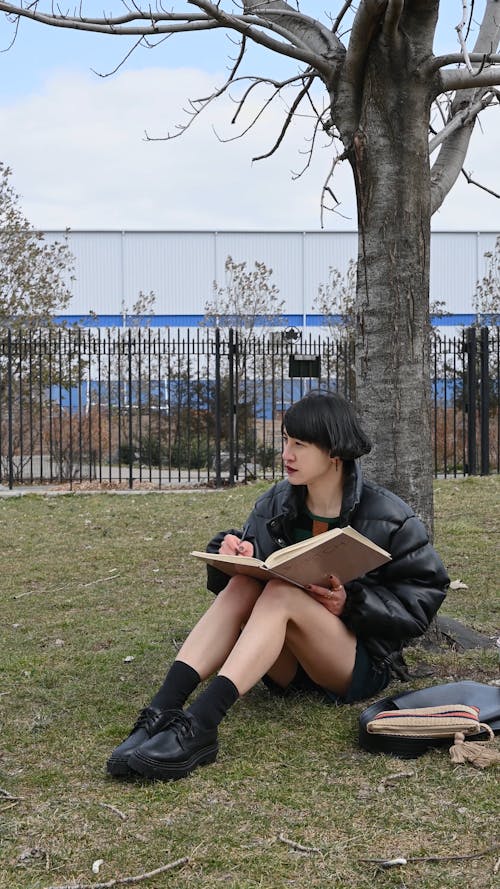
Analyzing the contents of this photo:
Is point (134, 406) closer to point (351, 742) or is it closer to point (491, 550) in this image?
point (491, 550)

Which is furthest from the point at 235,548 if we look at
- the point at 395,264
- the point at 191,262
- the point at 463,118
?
the point at 191,262

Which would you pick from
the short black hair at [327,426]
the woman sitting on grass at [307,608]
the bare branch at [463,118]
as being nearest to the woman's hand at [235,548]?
the woman sitting on grass at [307,608]

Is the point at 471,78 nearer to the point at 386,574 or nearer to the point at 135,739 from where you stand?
the point at 386,574

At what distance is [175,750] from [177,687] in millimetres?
246

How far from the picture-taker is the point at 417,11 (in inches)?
172

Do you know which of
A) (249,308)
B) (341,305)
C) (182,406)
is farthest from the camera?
(341,305)

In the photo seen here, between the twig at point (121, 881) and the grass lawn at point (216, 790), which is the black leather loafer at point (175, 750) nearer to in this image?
the grass lawn at point (216, 790)

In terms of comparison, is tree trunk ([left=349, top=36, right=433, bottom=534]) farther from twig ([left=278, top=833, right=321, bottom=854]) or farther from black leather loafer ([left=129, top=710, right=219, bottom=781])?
twig ([left=278, top=833, right=321, bottom=854])

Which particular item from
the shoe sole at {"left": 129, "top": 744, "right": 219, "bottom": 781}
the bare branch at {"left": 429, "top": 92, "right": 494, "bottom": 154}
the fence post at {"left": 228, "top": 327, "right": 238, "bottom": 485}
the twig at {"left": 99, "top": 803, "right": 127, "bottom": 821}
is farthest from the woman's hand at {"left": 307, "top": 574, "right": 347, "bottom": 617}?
the fence post at {"left": 228, "top": 327, "right": 238, "bottom": 485}

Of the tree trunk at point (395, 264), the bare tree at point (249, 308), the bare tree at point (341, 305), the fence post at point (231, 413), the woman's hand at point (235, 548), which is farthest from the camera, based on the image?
the bare tree at point (249, 308)

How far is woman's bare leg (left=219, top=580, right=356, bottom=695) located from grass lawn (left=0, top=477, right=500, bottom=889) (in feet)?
0.90

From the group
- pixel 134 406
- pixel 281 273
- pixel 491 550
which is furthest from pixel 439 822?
pixel 281 273

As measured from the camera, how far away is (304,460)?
3430mm

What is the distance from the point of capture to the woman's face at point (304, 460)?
343cm
